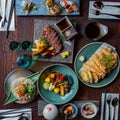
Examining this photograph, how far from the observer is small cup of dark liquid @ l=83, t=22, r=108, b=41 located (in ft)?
5.00

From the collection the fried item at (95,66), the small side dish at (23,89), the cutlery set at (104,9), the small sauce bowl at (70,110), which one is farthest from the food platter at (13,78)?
the cutlery set at (104,9)

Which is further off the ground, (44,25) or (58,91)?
(44,25)

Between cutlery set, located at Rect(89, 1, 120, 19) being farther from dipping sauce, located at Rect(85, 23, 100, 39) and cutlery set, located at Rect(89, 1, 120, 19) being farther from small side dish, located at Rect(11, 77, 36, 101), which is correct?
small side dish, located at Rect(11, 77, 36, 101)

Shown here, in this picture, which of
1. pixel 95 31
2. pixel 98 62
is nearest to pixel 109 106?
pixel 98 62

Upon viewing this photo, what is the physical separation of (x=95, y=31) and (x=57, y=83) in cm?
26

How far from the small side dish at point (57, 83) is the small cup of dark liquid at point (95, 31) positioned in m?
0.18

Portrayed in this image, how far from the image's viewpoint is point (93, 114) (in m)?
1.56

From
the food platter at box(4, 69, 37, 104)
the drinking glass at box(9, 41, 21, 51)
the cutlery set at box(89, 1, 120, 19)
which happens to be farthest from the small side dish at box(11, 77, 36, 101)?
the cutlery set at box(89, 1, 120, 19)

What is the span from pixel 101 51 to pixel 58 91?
24 cm

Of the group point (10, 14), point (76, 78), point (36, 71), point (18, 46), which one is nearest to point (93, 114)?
point (76, 78)

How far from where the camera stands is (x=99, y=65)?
1.53 meters

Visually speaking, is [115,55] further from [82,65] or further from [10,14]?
[10,14]

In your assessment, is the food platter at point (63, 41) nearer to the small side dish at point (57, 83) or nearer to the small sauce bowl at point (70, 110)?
the small side dish at point (57, 83)

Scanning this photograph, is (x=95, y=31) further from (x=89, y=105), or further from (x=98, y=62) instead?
(x=89, y=105)
